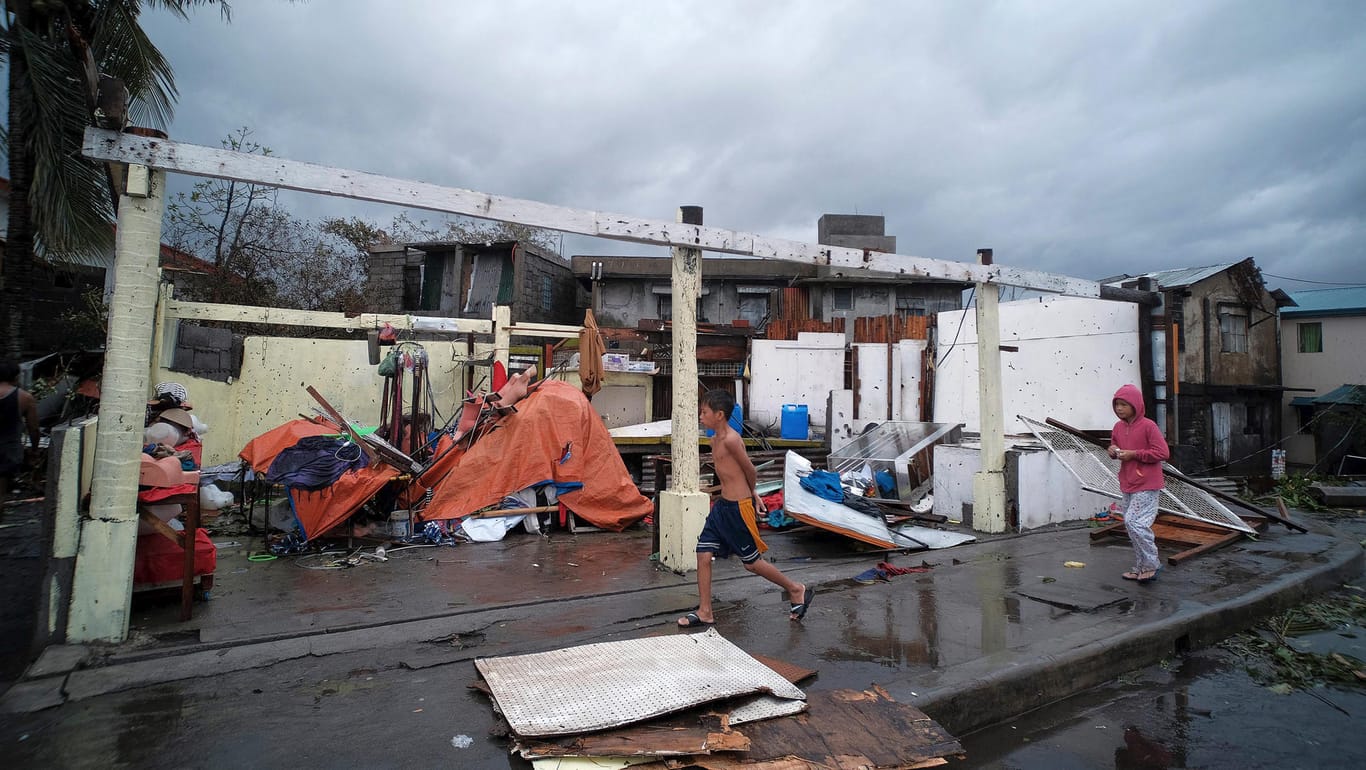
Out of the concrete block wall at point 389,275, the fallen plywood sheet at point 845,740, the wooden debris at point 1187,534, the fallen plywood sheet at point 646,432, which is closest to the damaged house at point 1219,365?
the wooden debris at point 1187,534

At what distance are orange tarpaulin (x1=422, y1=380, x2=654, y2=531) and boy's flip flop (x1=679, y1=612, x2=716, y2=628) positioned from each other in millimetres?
4335

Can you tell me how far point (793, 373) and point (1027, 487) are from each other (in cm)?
739

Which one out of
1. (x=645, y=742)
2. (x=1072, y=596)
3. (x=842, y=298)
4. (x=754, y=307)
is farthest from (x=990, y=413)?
(x=842, y=298)

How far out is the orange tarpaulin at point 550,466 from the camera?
8.26 m

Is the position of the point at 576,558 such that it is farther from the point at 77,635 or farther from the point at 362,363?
the point at 362,363

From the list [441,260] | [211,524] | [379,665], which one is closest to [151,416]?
[211,524]

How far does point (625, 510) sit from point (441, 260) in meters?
15.5

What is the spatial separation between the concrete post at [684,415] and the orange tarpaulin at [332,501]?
3.27 metres

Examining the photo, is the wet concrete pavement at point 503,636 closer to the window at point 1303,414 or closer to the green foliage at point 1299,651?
the green foliage at point 1299,651

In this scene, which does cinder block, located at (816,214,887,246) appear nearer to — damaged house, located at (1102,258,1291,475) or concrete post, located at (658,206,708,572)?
damaged house, located at (1102,258,1291,475)

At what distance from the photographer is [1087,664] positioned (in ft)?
13.9

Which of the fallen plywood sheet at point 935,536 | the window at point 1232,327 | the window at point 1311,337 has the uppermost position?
the window at point 1311,337

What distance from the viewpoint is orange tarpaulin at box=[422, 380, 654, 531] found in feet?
27.1

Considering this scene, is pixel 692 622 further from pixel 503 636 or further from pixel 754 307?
pixel 754 307
